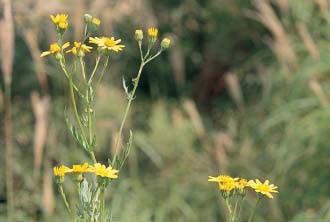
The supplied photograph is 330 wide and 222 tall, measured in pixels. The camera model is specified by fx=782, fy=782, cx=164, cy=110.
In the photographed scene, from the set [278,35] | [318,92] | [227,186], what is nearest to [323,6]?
[278,35]

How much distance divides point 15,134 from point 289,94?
5.08ft

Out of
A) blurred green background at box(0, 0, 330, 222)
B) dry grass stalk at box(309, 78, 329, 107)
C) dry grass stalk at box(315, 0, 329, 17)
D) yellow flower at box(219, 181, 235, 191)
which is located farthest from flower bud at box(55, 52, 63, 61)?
dry grass stalk at box(315, 0, 329, 17)

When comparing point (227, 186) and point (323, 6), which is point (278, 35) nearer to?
point (323, 6)

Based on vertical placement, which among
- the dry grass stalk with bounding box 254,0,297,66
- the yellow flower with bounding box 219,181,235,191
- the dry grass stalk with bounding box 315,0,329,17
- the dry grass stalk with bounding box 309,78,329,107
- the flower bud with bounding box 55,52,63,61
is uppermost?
the dry grass stalk with bounding box 315,0,329,17

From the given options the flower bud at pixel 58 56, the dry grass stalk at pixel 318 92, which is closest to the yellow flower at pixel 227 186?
the flower bud at pixel 58 56

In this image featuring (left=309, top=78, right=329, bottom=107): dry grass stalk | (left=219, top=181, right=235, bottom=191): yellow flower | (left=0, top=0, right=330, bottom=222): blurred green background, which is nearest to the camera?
(left=219, top=181, right=235, bottom=191): yellow flower

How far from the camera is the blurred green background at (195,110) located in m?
3.14

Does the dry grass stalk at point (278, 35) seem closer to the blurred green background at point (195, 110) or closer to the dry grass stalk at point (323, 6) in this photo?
the blurred green background at point (195, 110)

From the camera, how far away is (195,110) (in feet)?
11.8

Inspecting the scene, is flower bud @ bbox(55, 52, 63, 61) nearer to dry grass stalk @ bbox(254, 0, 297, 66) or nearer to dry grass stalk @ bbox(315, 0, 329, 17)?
dry grass stalk @ bbox(254, 0, 297, 66)

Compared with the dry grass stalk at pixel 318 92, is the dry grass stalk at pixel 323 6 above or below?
above

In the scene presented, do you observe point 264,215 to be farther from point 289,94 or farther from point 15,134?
point 15,134

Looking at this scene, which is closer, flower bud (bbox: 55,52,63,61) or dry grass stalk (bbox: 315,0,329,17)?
flower bud (bbox: 55,52,63,61)

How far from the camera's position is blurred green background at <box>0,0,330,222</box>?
10.3 feet
